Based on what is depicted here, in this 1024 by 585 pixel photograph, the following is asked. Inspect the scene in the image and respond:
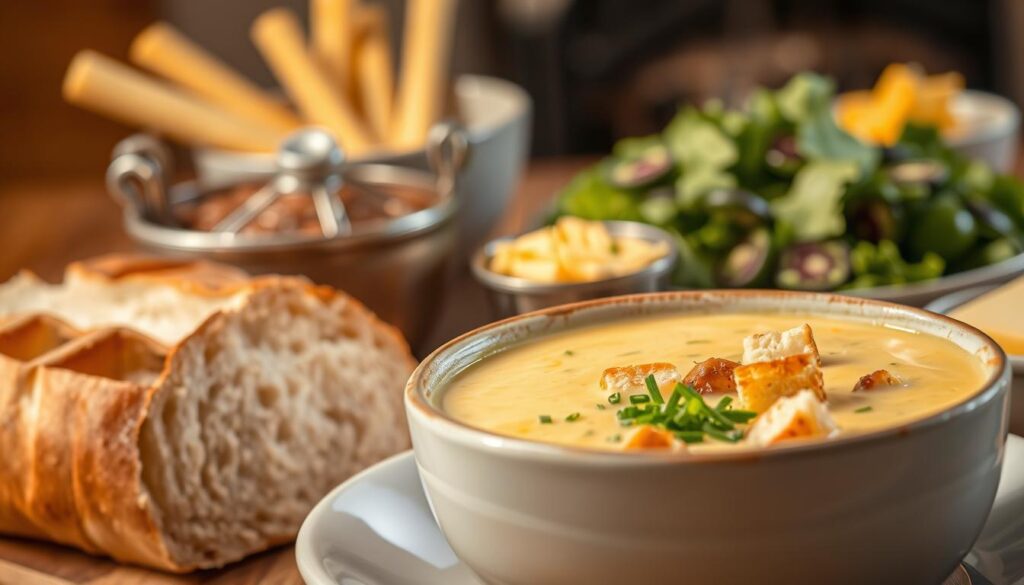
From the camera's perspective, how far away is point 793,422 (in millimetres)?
879

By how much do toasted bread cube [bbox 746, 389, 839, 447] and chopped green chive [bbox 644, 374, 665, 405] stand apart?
0.10 m

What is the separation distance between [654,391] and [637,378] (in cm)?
6

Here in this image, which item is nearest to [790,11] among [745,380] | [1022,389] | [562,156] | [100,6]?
[562,156]

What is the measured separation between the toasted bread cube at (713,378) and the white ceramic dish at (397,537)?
249 millimetres

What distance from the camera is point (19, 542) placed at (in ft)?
4.97

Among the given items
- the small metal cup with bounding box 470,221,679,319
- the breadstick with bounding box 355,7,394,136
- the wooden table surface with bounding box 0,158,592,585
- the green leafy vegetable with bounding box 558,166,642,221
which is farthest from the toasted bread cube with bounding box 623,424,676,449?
the breadstick with bounding box 355,7,394,136

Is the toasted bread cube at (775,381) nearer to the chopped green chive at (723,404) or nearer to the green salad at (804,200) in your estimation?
the chopped green chive at (723,404)

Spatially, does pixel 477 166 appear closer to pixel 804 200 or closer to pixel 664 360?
pixel 804 200

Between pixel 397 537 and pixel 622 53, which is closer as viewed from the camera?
pixel 397 537

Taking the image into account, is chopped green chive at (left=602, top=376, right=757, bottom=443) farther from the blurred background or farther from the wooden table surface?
the blurred background

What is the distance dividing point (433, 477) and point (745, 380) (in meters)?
0.24

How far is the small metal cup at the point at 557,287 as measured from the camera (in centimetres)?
184

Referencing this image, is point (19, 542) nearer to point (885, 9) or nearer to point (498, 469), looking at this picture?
point (498, 469)

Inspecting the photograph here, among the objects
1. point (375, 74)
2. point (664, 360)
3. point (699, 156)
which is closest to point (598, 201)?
point (699, 156)
